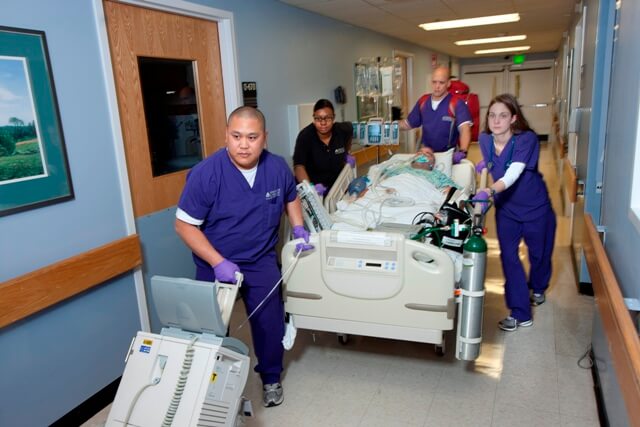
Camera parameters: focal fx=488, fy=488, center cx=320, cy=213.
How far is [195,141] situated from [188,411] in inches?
82.5

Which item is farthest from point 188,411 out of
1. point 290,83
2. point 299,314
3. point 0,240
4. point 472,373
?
point 290,83

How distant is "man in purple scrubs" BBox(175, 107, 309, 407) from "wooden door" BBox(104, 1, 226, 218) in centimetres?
74

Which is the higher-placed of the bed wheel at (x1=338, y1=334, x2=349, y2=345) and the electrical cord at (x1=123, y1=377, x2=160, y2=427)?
the electrical cord at (x1=123, y1=377, x2=160, y2=427)

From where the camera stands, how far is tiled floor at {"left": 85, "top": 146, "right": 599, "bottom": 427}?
2.30 m

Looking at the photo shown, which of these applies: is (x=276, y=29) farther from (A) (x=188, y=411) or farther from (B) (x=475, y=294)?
(A) (x=188, y=411)

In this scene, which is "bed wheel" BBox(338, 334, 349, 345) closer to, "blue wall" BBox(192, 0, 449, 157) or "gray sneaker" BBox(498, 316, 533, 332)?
"gray sneaker" BBox(498, 316, 533, 332)

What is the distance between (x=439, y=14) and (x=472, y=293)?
4.24 meters

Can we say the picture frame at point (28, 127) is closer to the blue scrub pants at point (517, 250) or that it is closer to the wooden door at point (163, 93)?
the wooden door at point (163, 93)

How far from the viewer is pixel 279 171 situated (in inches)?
94.0

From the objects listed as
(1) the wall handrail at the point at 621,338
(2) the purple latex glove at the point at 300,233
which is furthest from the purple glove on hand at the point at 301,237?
(1) the wall handrail at the point at 621,338

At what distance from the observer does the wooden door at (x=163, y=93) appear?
2670mm

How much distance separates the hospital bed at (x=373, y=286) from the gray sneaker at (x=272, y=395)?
1.09 feet

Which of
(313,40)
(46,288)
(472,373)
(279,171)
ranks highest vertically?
(313,40)

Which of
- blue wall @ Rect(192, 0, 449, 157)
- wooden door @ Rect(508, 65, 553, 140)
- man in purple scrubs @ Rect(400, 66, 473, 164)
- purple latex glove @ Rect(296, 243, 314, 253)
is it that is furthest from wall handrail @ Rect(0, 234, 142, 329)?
wooden door @ Rect(508, 65, 553, 140)
